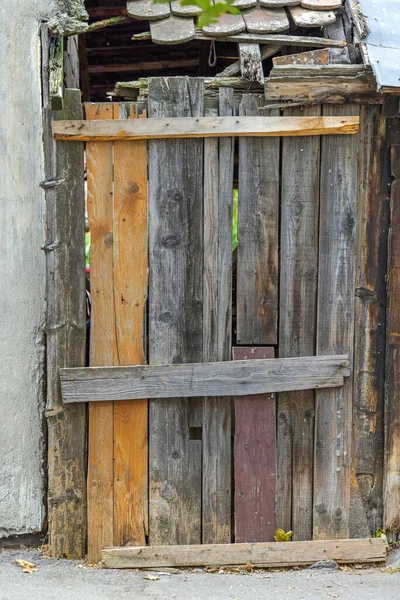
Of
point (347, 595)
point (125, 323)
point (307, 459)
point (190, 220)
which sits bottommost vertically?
point (347, 595)

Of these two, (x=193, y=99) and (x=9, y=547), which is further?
(x=9, y=547)

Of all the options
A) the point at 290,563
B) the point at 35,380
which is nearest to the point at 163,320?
the point at 35,380

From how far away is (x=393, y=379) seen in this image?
3848mm

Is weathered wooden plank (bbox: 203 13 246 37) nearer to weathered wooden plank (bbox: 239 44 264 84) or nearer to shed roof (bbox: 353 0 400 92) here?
weathered wooden plank (bbox: 239 44 264 84)

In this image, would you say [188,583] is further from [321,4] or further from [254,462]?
[321,4]

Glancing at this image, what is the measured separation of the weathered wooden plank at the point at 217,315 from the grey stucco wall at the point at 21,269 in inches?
36.3

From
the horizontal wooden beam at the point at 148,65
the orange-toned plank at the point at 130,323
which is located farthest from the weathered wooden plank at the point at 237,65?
the horizontal wooden beam at the point at 148,65

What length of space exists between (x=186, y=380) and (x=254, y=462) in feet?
2.01

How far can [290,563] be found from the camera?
3.75 meters

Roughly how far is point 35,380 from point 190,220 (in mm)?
1251

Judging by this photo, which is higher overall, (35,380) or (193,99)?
(193,99)

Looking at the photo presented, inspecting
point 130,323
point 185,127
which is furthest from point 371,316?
point 185,127

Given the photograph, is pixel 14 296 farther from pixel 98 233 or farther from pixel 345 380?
pixel 345 380

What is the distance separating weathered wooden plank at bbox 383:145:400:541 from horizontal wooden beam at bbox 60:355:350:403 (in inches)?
20.2
